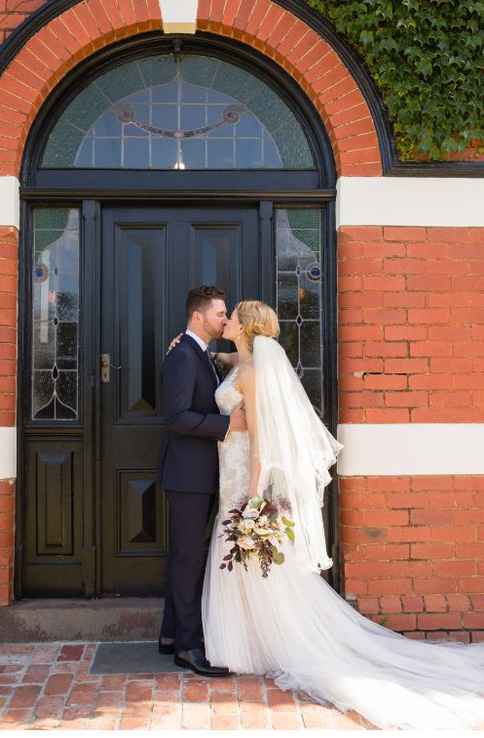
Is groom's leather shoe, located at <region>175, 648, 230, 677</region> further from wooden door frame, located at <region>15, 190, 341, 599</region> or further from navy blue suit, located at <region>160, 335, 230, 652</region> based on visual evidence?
wooden door frame, located at <region>15, 190, 341, 599</region>

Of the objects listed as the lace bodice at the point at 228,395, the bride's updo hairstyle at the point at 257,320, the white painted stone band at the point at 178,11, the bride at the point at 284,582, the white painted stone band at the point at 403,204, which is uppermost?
the white painted stone band at the point at 178,11

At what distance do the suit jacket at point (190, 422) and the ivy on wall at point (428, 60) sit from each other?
2.05 meters

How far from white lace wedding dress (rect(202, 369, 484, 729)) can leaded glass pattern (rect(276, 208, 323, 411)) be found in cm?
83

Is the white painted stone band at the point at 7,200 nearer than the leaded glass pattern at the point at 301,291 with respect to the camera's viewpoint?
Yes

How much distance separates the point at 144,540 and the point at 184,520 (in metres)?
0.79

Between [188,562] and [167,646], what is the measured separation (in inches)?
24.0

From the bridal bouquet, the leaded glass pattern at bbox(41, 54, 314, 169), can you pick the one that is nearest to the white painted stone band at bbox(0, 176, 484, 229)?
the leaded glass pattern at bbox(41, 54, 314, 169)

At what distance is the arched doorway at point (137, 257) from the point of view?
463 cm

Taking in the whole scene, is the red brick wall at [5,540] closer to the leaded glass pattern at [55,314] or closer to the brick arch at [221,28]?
the leaded glass pattern at [55,314]

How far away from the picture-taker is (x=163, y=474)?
13.5ft

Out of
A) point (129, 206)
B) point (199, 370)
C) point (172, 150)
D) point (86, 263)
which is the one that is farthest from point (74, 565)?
point (172, 150)

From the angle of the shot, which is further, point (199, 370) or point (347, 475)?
point (347, 475)

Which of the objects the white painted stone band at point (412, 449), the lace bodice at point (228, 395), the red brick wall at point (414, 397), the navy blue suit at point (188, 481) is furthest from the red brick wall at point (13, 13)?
the white painted stone band at point (412, 449)

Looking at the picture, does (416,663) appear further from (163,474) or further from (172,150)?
(172,150)
